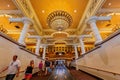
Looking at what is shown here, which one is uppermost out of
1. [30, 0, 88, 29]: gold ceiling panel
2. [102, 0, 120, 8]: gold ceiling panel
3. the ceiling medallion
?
[30, 0, 88, 29]: gold ceiling panel

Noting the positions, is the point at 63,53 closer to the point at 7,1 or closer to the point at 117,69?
the point at 7,1

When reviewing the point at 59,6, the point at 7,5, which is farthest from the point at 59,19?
the point at 7,5

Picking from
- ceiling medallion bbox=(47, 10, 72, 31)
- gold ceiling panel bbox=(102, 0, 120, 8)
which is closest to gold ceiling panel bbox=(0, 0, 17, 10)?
ceiling medallion bbox=(47, 10, 72, 31)

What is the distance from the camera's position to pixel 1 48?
3.17 m

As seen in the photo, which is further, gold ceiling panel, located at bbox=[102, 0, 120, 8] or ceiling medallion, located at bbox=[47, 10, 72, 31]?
ceiling medallion, located at bbox=[47, 10, 72, 31]

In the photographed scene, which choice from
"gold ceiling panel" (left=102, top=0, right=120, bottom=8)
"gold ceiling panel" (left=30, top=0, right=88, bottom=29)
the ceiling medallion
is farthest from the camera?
"gold ceiling panel" (left=30, top=0, right=88, bottom=29)

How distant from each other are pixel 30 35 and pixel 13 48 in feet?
27.6

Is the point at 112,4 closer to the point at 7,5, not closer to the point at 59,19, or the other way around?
the point at 59,19

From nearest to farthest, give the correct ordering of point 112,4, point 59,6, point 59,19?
1. point 112,4
2. point 59,19
3. point 59,6

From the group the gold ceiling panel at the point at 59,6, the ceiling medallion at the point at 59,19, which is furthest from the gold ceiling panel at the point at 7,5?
the ceiling medallion at the point at 59,19

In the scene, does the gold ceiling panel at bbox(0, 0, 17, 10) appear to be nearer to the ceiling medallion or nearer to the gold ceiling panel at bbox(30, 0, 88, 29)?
the gold ceiling panel at bbox(30, 0, 88, 29)

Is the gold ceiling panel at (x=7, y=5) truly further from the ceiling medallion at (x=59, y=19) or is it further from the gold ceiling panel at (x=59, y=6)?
the ceiling medallion at (x=59, y=19)

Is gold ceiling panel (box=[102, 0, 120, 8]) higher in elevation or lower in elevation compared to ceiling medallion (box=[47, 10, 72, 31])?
higher

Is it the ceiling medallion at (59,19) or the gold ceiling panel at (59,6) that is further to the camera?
the gold ceiling panel at (59,6)
